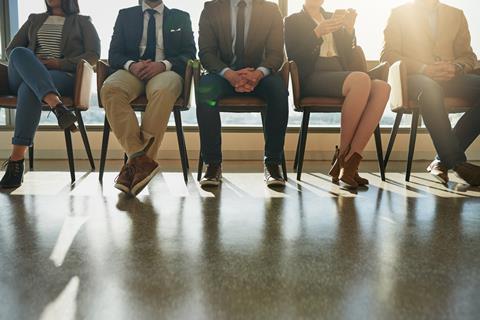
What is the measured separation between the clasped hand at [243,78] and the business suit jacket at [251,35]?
0.19 meters

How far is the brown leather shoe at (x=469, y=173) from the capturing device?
2119 mm

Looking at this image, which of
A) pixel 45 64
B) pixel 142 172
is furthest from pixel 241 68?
pixel 45 64

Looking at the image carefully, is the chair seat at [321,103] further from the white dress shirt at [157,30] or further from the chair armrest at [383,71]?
the white dress shirt at [157,30]

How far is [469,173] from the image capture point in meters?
2.13

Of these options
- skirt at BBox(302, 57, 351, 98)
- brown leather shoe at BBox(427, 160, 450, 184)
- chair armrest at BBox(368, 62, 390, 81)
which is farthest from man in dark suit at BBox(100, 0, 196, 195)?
brown leather shoe at BBox(427, 160, 450, 184)

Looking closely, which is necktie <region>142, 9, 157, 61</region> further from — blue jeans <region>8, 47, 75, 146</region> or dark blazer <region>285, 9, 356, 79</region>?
dark blazer <region>285, 9, 356, 79</region>

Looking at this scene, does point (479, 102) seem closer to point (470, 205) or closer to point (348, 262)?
point (470, 205)

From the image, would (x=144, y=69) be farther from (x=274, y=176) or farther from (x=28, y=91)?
(x=274, y=176)

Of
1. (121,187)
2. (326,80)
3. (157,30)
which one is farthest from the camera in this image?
(157,30)

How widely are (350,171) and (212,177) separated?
681 millimetres

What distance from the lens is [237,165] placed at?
3100 millimetres

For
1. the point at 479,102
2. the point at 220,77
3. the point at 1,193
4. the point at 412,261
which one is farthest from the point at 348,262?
the point at 479,102


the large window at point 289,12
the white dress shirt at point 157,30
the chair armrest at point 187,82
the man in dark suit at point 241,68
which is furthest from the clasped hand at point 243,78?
the large window at point 289,12

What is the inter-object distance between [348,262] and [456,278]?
A: 223 mm
